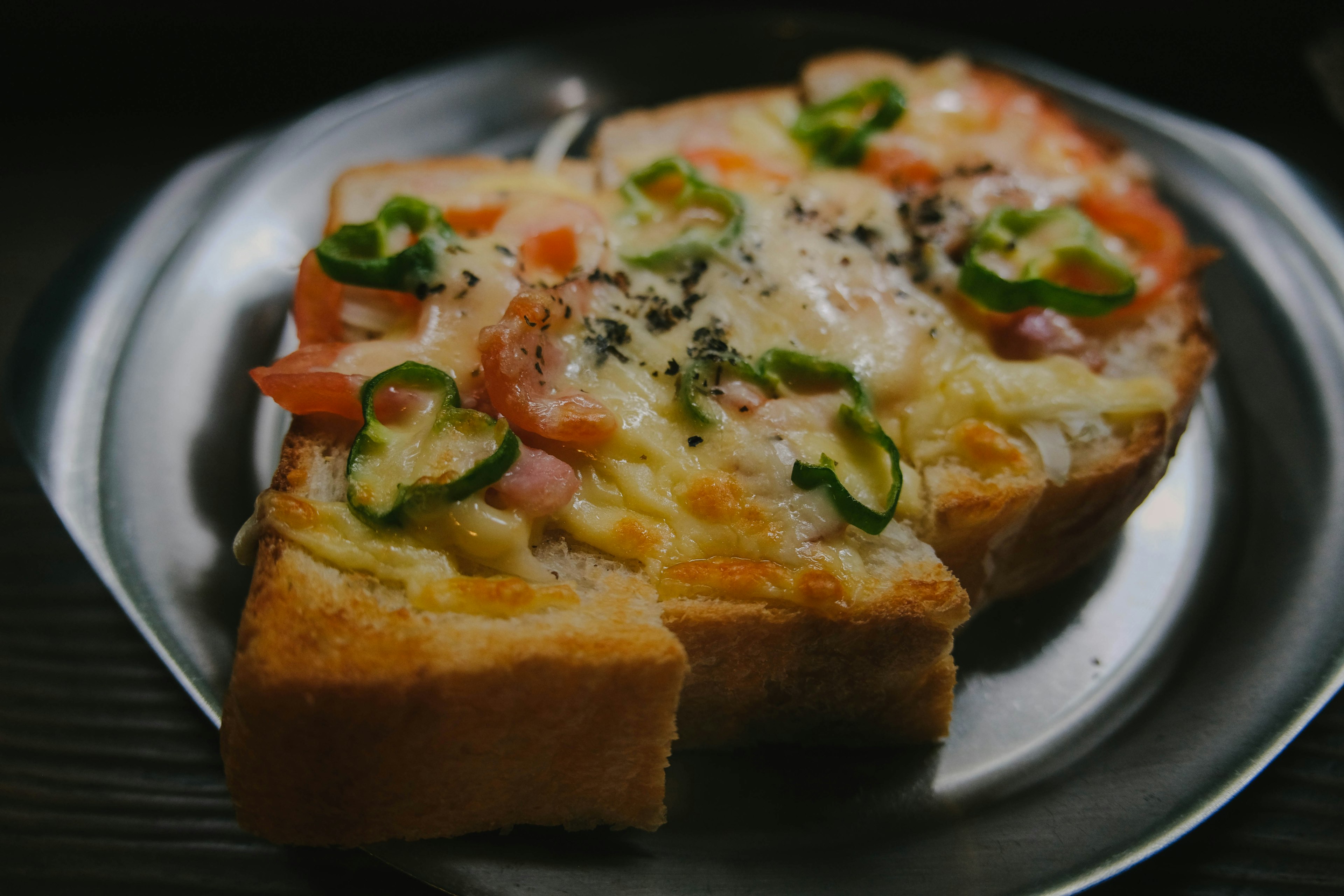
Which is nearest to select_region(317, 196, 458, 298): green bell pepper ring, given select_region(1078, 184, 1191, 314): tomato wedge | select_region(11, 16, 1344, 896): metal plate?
select_region(11, 16, 1344, 896): metal plate

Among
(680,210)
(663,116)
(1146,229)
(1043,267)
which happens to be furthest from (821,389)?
(663,116)

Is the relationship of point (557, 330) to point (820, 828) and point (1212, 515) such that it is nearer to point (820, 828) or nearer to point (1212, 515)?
point (820, 828)

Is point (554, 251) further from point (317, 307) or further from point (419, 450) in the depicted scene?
point (419, 450)

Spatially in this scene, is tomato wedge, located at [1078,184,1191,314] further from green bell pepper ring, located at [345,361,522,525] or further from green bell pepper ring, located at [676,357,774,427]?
green bell pepper ring, located at [345,361,522,525]

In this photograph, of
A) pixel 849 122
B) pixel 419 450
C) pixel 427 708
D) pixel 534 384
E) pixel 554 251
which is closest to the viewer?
pixel 427 708

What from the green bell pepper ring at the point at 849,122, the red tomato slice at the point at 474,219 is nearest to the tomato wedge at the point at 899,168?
the green bell pepper ring at the point at 849,122
